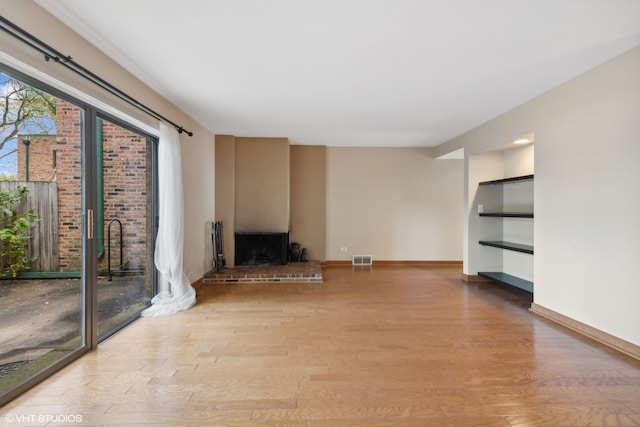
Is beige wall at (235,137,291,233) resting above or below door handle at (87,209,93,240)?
above

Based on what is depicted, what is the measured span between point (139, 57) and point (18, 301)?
2536 mm

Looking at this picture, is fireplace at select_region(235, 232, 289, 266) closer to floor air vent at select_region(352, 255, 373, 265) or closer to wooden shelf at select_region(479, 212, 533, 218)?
floor air vent at select_region(352, 255, 373, 265)

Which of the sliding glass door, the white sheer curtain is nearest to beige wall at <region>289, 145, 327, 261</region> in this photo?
the white sheer curtain

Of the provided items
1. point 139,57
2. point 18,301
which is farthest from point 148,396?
point 139,57

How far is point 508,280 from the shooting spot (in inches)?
165

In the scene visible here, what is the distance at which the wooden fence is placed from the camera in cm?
248

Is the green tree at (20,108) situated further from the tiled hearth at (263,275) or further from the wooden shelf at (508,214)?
the wooden shelf at (508,214)

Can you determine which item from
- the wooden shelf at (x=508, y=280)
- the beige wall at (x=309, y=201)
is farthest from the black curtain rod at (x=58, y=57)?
the wooden shelf at (x=508, y=280)

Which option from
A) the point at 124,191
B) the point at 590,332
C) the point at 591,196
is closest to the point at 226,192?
the point at 124,191

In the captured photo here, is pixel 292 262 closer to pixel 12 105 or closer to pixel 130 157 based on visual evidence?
pixel 130 157

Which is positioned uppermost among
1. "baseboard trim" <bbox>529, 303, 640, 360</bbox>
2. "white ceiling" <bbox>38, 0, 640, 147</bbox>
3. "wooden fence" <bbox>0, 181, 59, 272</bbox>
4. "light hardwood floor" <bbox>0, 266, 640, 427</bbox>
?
"white ceiling" <bbox>38, 0, 640, 147</bbox>

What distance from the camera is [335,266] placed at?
19.7 feet

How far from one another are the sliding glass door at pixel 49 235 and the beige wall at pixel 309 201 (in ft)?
9.94

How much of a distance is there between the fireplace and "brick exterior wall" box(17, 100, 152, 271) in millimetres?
1741
